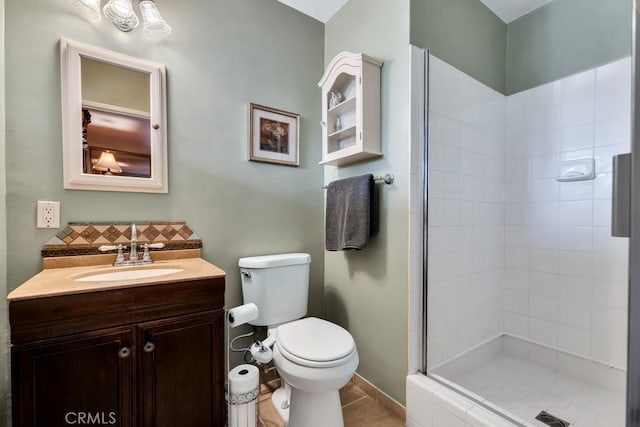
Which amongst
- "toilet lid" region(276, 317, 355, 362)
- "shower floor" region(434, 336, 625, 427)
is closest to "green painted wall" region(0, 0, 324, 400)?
"toilet lid" region(276, 317, 355, 362)

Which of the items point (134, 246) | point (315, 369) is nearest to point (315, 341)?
point (315, 369)

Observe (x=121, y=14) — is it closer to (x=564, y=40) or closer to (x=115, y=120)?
(x=115, y=120)

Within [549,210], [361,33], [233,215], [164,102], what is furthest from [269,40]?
[549,210]

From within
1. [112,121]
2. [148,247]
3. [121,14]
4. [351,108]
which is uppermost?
[121,14]

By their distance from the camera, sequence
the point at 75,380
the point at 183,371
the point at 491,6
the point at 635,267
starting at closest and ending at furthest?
the point at 635,267
the point at 75,380
the point at 183,371
the point at 491,6

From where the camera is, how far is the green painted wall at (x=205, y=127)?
1.18 metres

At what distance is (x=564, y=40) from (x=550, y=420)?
2.11m

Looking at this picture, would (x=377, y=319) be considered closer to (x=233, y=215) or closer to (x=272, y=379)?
(x=272, y=379)

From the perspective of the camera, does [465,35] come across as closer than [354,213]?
No

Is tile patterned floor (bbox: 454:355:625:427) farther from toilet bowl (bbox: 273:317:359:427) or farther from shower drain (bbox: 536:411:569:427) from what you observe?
toilet bowl (bbox: 273:317:359:427)

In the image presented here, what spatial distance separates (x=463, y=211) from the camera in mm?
1689

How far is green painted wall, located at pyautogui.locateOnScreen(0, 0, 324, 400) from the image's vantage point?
1178 millimetres

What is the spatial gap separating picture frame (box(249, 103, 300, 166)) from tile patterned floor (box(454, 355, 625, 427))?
170cm

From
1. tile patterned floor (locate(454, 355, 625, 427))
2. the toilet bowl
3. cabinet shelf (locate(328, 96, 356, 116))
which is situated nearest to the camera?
the toilet bowl
